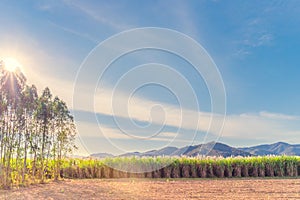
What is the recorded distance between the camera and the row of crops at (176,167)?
1769 cm

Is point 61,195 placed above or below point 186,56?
below

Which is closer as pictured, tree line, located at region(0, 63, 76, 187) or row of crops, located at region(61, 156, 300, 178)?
tree line, located at region(0, 63, 76, 187)

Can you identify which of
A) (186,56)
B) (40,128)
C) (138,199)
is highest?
(186,56)

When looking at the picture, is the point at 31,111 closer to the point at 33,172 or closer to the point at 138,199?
the point at 33,172

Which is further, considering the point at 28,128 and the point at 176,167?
the point at 176,167

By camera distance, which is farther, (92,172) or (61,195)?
(92,172)

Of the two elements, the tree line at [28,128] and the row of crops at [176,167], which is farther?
the row of crops at [176,167]

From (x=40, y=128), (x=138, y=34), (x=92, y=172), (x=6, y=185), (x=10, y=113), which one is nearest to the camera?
(x=6, y=185)

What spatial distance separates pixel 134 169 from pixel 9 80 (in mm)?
8617

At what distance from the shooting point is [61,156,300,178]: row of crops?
1769 centimetres

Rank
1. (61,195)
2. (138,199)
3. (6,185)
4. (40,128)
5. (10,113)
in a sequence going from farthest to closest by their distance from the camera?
(40,128)
(10,113)
(6,185)
(61,195)
(138,199)

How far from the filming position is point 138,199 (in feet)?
29.0

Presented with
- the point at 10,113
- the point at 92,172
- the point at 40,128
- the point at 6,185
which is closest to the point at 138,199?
the point at 6,185

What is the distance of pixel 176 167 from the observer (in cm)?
1794
